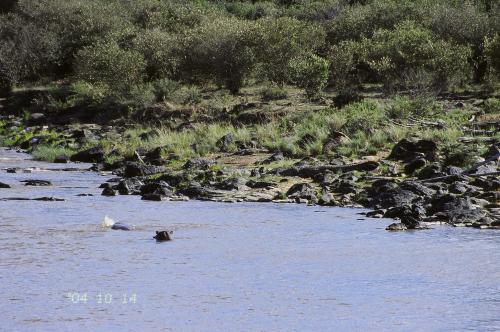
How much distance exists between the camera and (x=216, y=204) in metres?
22.5

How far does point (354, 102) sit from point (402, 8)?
21.0 m

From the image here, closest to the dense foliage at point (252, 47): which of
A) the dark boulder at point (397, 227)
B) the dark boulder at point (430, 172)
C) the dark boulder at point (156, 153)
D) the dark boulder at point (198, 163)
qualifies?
the dark boulder at point (156, 153)

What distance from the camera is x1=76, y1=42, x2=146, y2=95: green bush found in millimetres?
49375

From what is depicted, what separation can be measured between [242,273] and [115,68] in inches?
1427

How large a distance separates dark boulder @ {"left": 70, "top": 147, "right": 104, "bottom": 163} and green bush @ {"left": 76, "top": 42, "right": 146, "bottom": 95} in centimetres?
1378

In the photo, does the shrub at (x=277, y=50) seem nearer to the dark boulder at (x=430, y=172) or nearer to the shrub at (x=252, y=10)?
the shrub at (x=252, y=10)

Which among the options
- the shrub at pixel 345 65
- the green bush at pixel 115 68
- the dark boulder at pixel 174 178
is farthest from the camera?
the green bush at pixel 115 68

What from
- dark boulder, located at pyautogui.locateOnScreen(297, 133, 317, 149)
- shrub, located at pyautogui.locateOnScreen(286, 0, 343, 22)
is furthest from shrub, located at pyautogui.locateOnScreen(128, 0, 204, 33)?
dark boulder, located at pyautogui.locateOnScreen(297, 133, 317, 149)

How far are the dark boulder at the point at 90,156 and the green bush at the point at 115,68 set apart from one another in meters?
13.8

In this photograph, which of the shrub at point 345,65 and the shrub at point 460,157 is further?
the shrub at point 345,65

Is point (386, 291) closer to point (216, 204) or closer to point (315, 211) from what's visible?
point (315, 211)

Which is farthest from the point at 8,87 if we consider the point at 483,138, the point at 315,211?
the point at 315,211

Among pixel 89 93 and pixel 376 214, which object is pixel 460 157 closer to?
pixel 376 214

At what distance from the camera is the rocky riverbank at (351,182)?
19.1 meters
